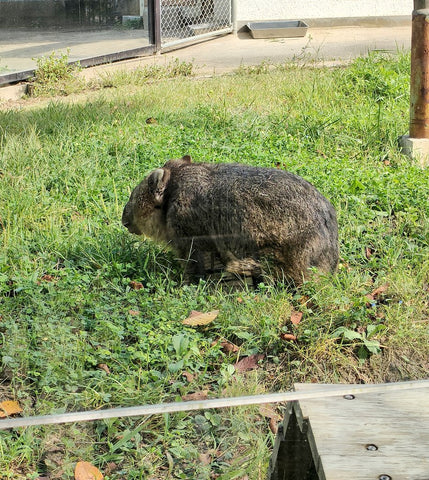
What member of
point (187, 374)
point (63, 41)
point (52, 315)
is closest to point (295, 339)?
point (187, 374)

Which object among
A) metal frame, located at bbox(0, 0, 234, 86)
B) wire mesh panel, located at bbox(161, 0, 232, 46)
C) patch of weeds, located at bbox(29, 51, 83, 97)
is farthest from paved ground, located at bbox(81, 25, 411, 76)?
patch of weeds, located at bbox(29, 51, 83, 97)

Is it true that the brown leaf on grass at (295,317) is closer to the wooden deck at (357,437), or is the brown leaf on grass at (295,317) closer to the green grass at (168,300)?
the green grass at (168,300)

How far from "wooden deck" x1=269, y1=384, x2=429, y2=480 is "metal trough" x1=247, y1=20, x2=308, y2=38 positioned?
1308cm

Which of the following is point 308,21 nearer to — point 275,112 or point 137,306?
point 275,112

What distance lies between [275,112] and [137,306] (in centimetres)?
→ 438

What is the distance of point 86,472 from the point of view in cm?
363

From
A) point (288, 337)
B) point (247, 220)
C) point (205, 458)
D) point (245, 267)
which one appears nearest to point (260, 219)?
point (247, 220)

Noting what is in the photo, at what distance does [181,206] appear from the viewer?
17.6ft

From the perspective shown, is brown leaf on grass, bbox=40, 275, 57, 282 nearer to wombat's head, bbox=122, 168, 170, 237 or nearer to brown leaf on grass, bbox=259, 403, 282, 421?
wombat's head, bbox=122, 168, 170, 237

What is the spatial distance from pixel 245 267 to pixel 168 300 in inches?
24.3

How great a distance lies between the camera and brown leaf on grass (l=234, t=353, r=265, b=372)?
14.6 feet

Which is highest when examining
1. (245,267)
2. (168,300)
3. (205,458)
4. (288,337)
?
(245,267)

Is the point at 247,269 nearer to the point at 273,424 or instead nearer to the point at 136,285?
the point at 136,285

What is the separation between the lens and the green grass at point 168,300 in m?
3.90
